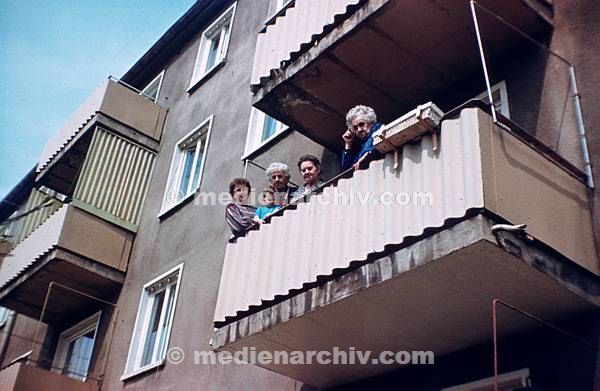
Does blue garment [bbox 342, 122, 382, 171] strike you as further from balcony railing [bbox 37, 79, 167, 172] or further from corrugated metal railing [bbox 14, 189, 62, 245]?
corrugated metal railing [bbox 14, 189, 62, 245]

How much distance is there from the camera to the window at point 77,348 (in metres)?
13.9

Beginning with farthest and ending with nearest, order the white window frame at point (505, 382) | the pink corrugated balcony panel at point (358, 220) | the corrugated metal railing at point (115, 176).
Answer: the corrugated metal railing at point (115, 176)
the white window frame at point (505, 382)
the pink corrugated balcony panel at point (358, 220)

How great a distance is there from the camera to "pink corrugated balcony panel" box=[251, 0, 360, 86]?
29.3ft

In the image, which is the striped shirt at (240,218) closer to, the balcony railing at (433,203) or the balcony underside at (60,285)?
the balcony railing at (433,203)

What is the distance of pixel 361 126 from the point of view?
7.69 meters

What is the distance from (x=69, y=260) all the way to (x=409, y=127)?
8.63 meters

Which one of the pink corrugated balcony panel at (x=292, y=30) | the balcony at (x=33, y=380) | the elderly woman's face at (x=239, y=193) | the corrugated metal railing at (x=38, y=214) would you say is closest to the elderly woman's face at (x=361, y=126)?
the pink corrugated balcony panel at (x=292, y=30)

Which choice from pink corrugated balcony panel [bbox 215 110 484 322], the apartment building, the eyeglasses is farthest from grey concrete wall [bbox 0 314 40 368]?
the eyeglasses

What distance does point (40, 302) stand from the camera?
14922 millimetres

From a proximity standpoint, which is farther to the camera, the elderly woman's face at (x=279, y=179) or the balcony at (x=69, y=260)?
the balcony at (x=69, y=260)

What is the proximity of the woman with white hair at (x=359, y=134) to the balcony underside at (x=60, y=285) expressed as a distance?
7.23 meters

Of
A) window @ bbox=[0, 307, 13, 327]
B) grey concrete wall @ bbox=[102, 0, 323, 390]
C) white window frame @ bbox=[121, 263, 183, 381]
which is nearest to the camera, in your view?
grey concrete wall @ bbox=[102, 0, 323, 390]

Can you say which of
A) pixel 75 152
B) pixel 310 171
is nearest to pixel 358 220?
pixel 310 171

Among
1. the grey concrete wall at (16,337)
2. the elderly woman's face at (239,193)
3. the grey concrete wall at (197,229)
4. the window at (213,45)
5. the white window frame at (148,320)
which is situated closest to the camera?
the elderly woman's face at (239,193)
